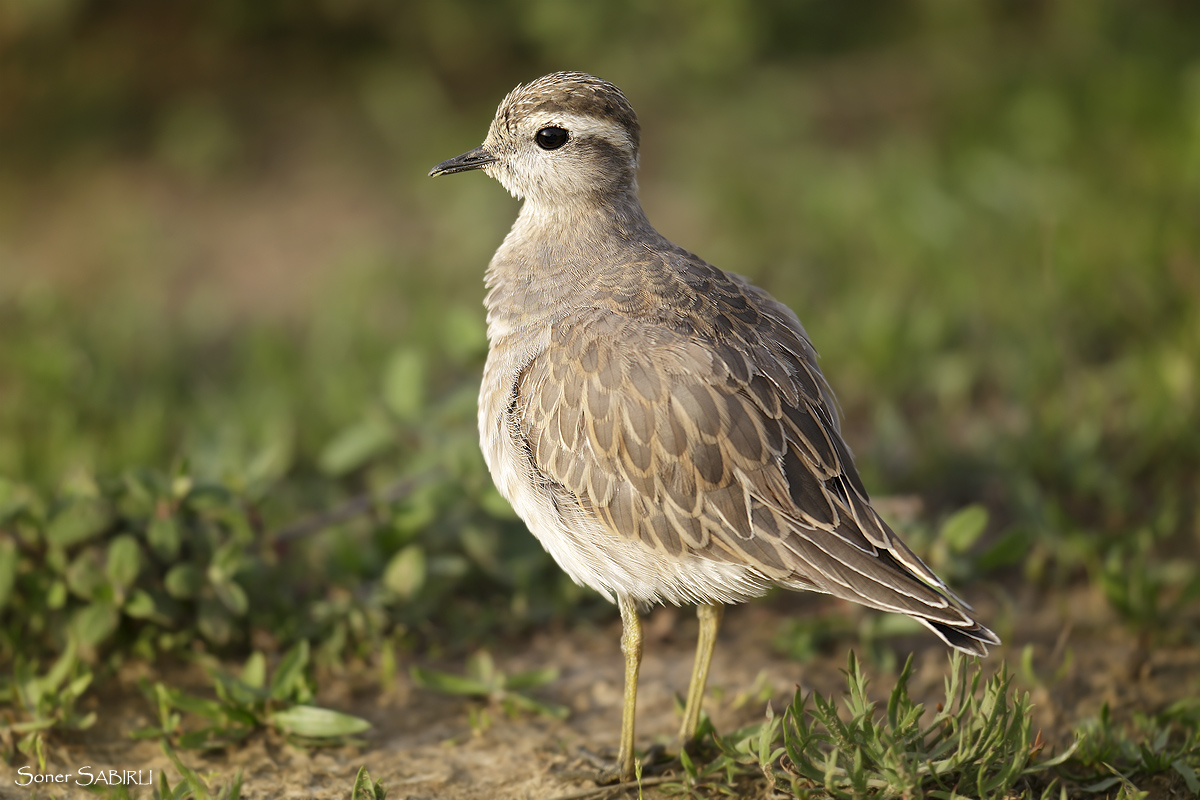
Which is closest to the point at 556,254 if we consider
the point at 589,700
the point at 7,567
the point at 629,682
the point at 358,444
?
the point at 358,444

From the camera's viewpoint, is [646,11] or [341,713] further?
[646,11]

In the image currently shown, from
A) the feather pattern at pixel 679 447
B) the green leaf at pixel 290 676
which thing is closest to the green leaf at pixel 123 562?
the green leaf at pixel 290 676

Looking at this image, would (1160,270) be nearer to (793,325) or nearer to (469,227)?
(793,325)

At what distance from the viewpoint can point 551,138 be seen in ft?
14.9

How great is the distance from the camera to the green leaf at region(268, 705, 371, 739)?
159 inches

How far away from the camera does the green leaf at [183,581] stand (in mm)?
4348

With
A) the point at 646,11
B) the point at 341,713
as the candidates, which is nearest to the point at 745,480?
the point at 341,713

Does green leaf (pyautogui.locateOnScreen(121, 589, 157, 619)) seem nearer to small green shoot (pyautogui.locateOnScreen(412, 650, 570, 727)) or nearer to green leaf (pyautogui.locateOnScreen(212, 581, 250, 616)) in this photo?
green leaf (pyautogui.locateOnScreen(212, 581, 250, 616))

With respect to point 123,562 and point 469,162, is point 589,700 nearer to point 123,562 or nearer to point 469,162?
point 123,562

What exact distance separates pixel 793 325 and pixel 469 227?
438 cm

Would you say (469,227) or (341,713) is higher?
(469,227)

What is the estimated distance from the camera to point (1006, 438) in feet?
19.1

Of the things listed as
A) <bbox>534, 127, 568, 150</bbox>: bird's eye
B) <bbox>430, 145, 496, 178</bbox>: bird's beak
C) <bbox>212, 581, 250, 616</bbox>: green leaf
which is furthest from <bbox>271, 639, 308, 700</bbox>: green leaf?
<bbox>534, 127, 568, 150</bbox>: bird's eye

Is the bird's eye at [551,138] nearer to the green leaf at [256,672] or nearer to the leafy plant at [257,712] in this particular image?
the leafy plant at [257,712]
